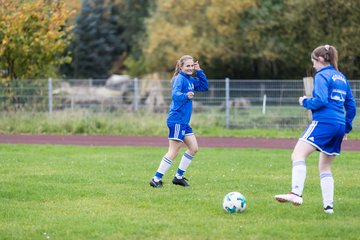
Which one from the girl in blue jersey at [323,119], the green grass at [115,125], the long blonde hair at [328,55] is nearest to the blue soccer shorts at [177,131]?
the girl in blue jersey at [323,119]

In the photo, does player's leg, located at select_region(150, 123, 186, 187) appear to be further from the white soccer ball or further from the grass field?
the white soccer ball

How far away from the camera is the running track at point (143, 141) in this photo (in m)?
19.3

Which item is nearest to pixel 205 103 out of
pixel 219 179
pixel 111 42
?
pixel 219 179

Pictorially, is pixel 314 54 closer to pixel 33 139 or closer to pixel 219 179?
pixel 219 179

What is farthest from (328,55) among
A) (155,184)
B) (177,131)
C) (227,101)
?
(227,101)

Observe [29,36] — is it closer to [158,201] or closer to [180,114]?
[180,114]

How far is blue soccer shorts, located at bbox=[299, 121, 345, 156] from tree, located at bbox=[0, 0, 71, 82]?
17.6 metres

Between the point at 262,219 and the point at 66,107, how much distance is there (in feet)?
55.1

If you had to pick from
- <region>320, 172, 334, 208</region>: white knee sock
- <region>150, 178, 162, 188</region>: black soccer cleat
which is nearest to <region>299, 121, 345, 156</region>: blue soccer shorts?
<region>320, 172, 334, 208</region>: white knee sock

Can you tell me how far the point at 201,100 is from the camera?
2442 cm

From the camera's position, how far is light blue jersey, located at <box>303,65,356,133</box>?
806 centimetres

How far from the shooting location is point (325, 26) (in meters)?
36.6

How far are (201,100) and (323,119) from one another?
16305mm

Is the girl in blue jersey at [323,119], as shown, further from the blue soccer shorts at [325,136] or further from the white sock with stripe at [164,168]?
the white sock with stripe at [164,168]
